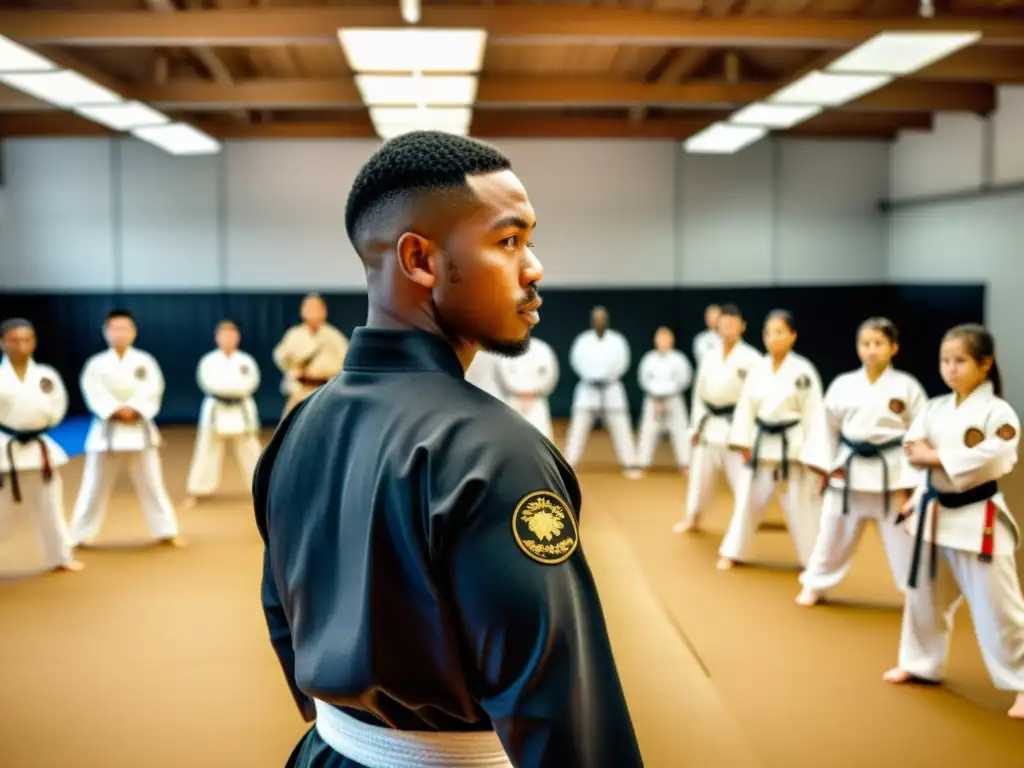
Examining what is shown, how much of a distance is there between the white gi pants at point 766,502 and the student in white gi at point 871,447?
760mm

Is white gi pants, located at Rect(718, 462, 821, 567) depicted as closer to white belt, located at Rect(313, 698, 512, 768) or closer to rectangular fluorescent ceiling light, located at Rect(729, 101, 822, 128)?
rectangular fluorescent ceiling light, located at Rect(729, 101, 822, 128)

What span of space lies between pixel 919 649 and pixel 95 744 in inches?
123

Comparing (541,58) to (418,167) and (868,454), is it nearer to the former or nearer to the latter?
(868,454)

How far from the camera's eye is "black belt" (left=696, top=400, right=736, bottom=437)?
265 inches

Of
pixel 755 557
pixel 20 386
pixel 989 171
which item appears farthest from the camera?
pixel 989 171

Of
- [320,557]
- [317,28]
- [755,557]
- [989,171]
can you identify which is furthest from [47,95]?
[989,171]

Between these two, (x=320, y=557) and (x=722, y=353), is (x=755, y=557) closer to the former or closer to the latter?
(x=722, y=353)

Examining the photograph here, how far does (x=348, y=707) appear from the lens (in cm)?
114

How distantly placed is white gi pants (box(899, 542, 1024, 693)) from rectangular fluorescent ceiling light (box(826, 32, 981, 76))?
3342 mm

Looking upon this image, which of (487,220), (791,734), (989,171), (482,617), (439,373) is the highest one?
(989,171)

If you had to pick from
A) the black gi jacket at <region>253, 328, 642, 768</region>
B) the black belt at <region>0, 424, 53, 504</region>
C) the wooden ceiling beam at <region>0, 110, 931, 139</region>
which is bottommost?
the black belt at <region>0, 424, 53, 504</region>

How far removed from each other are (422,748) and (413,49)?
5273 mm

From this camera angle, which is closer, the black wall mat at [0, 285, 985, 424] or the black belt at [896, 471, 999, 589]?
the black belt at [896, 471, 999, 589]

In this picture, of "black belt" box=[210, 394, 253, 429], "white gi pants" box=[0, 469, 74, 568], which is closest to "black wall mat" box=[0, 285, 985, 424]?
"black belt" box=[210, 394, 253, 429]
